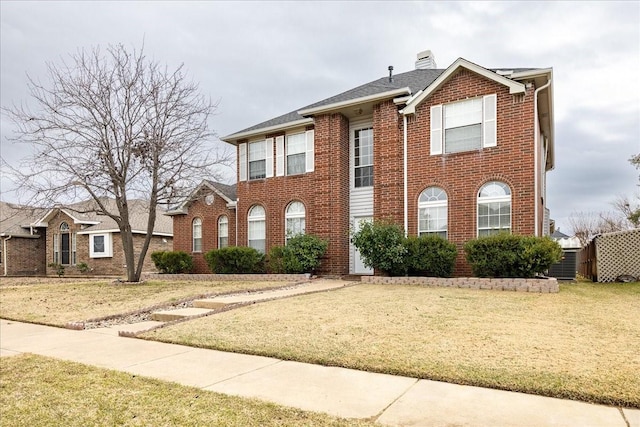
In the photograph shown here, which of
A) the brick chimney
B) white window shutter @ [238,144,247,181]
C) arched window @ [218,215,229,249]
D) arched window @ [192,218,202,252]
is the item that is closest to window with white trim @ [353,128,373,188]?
white window shutter @ [238,144,247,181]

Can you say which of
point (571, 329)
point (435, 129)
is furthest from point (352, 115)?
point (571, 329)

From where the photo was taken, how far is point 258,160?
1808 centimetres

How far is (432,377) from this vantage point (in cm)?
410

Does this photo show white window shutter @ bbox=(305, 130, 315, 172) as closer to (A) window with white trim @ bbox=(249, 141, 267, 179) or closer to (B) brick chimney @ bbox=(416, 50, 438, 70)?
(A) window with white trim @ bbox=(249, 141, 267, 179)

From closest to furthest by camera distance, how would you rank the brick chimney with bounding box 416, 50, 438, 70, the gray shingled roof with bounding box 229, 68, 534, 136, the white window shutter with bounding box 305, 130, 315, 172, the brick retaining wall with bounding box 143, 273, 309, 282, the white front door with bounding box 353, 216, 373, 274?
the brick retaining wall with bounding box 143, 273, 309, 282, the gray shingled roof with bounding box 229, 68, 534, 136, the white front door with bounding box 353, 216, 373, 274, the white window shutter with bounding box 305, 130, 315, 172, the brick chimney with bounding box 416, 50, 438, 70

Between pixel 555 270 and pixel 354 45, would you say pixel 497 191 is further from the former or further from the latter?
pixel 354 45

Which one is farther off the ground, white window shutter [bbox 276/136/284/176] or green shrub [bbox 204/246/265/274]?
white window shutter [bbox 276/136/284/176]

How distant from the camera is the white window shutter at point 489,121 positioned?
12742mm

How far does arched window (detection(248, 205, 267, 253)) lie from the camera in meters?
17.5

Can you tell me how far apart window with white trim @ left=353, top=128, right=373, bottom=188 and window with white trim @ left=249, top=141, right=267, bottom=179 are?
4104mm

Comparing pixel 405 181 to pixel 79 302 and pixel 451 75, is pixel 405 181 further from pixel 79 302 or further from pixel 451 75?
pixel 79 302

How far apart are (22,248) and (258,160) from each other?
74.1 feet

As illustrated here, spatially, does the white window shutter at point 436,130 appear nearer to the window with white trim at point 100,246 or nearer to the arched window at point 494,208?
the arched window at point 494,208

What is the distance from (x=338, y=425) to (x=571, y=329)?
14.5 ft
